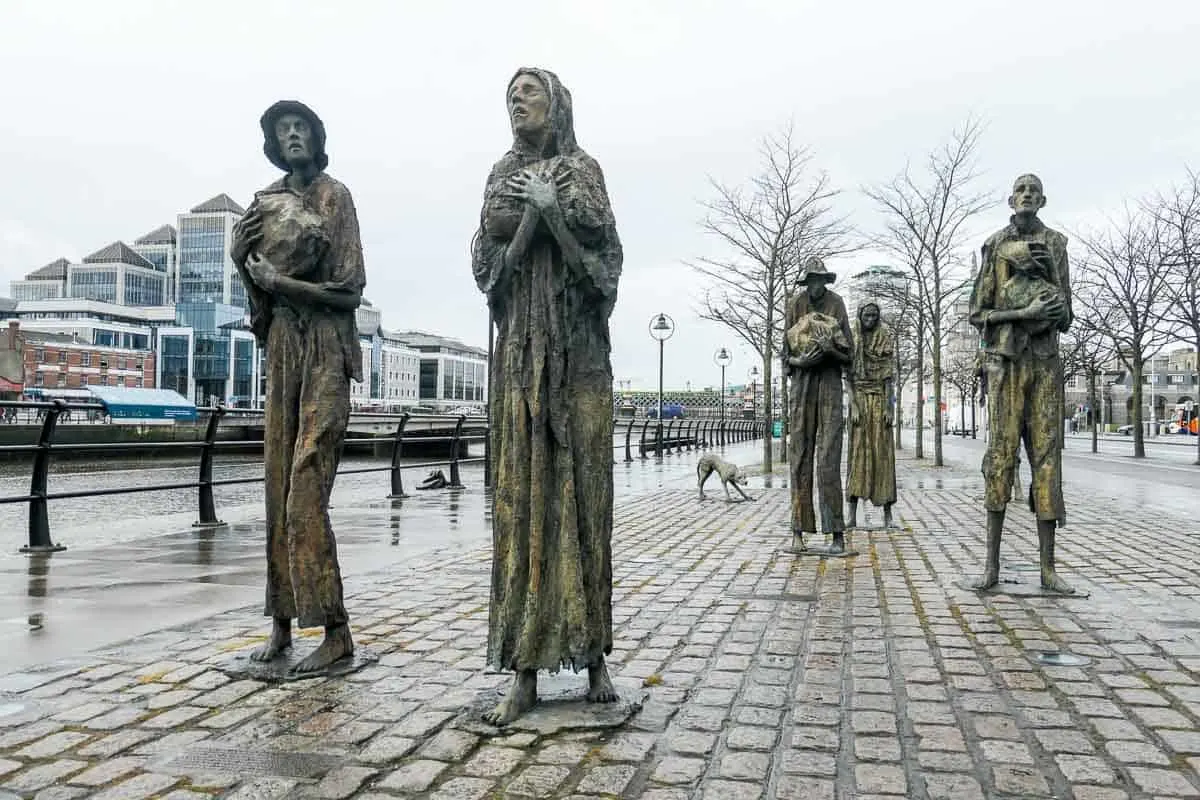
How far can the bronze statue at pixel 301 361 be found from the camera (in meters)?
4.40

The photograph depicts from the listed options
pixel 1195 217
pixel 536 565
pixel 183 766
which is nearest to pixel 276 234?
pixel 536 565

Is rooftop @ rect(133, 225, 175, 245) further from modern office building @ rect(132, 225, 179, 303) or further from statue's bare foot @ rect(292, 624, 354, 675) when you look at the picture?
statue's bare foot @ rect(292, 624, 354, 675)

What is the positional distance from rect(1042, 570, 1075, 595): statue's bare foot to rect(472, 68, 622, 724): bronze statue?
3.92m

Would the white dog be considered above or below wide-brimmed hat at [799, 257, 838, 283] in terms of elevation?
below

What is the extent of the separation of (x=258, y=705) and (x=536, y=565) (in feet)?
4.18

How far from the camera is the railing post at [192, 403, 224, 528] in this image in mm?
9578

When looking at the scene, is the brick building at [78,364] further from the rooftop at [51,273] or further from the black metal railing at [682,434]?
the black metal railing at [682,434]

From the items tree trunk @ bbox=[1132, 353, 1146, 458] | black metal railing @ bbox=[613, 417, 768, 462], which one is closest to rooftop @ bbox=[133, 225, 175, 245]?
black metal railing @ bbox=[613, 417, 768, 462]

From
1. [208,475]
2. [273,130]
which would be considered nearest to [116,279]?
[208,475]

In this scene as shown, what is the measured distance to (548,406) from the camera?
145 inches

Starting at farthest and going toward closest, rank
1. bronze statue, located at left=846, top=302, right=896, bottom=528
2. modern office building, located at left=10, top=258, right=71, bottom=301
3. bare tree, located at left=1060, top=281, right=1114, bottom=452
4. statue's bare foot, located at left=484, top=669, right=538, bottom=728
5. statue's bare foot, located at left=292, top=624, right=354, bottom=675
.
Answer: modern office building, located at left=10, top=258, right=71, bottom=301
bare tree, located at left=1060, top=281, right=1114, bottom=452
bronze statue, located at left=846, top=302, right=896, bottom=528
statue's bare foot, located at left=292, top=624, right=354, bottom=675
statue's bare foot, located at left=484, top=669, right=538, bottom=728

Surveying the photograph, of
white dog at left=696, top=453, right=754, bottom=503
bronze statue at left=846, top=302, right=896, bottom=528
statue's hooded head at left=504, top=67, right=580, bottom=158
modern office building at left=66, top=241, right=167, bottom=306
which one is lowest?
white dog at left=696, top=453, right=754, bottom=503

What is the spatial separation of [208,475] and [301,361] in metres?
5.97

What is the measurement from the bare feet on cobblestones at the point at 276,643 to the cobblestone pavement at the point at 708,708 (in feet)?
0.85
